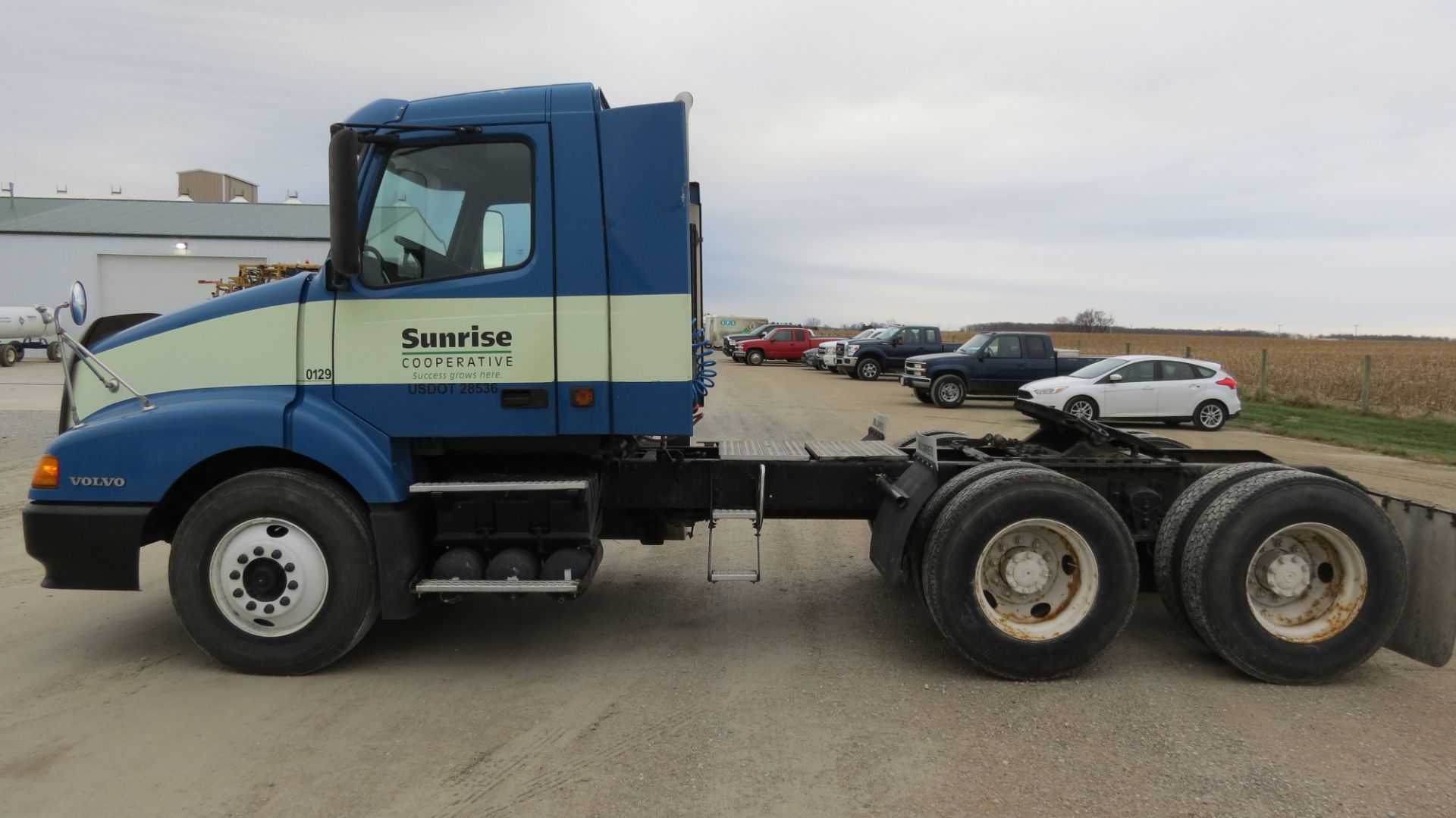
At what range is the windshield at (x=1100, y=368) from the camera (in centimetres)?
1778

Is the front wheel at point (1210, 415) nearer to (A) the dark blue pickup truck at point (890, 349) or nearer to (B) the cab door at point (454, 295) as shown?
(A) the dark blue pickup truck at point (890, 349)

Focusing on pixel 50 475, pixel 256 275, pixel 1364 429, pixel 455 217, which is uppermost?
pixel 256 275

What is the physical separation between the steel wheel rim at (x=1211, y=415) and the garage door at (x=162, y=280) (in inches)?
1305

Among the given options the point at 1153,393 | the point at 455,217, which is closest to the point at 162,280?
the point at 1153,393

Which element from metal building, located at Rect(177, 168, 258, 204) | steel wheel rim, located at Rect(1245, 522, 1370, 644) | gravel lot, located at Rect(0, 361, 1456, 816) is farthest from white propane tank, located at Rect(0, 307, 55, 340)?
steel wheel rim, located at Rect(1245, 522, 1370, 644)

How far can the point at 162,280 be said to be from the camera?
35.2 meters

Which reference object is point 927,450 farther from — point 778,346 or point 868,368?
point 778,346

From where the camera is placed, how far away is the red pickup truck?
39.4m

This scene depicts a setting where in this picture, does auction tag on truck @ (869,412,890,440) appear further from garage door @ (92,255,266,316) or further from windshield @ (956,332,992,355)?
garage door @ (92,255,266,316)

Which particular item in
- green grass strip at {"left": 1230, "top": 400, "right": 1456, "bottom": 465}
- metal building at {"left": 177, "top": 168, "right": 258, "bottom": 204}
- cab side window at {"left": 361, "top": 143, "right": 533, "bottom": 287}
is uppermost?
metal building at {"left": 177, "top": 168, "right": 258, "bottom": 204}

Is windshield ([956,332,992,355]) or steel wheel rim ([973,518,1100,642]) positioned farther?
windshield ([956,332,992,355])

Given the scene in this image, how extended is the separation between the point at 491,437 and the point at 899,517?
223 cm

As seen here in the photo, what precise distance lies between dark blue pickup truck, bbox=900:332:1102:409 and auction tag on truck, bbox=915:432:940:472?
16.3 metres

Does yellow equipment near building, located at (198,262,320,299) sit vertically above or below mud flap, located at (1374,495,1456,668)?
above
